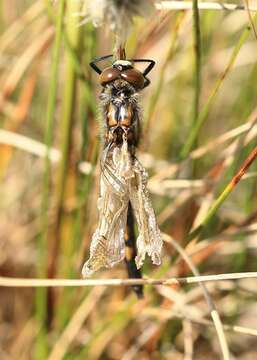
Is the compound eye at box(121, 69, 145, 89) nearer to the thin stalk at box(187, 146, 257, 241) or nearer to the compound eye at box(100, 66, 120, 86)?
the compound eye at box(100, 66, 120, 86)

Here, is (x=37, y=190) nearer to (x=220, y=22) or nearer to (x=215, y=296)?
(x=215, y=296)

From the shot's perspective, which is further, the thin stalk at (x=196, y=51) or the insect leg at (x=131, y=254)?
the insect leg at (x=131, y=254)

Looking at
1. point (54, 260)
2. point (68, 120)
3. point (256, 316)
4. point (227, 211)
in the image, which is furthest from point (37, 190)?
point (256, 316)

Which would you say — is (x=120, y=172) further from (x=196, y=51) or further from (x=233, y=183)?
(x=196, y=51)

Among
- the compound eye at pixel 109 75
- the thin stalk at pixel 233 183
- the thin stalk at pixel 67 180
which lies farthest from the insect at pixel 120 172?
the thin stalk at pixel 67 180

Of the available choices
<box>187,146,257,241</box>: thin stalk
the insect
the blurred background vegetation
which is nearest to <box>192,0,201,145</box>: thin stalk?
the blurred background vegetation

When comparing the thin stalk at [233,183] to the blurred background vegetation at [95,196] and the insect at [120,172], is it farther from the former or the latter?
the blurred background vegetation at [95,196]

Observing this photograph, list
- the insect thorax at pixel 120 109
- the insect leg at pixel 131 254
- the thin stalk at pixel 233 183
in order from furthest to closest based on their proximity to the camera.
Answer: the insect leg at pixel 131 254
the insect thorax at pixel 120 109
the thin stalk at pixel 233 183

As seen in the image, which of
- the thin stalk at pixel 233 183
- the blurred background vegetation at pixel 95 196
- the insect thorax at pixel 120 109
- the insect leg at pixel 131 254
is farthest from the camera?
the blurred background vegetation at pixel 95 196
